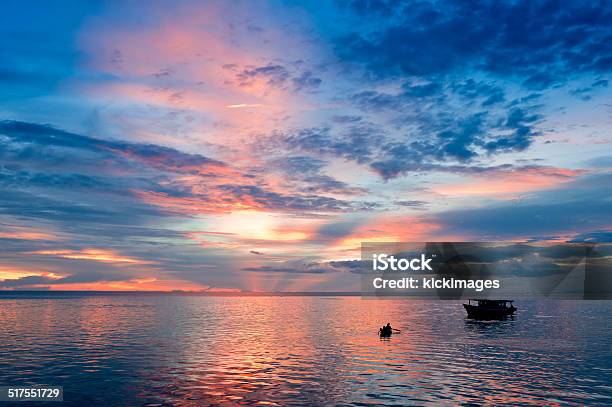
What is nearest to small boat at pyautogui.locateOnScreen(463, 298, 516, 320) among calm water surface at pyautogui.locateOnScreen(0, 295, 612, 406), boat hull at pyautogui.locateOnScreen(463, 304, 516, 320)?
boat hull at pyautogui.locateOnScreen(463, 304, 516, 320)

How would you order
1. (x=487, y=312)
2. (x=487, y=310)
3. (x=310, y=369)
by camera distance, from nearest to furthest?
1. (x=310, y=369)
2. (x=487, y=310)
3. (x=487, y=312)

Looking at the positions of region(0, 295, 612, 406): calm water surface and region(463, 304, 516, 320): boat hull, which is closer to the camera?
region(0, 295, 612, 406): calm water surface

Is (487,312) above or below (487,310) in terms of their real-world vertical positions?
below

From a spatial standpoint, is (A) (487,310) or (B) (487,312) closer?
(A) (487,310)

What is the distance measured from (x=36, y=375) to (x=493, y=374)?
4366 cm

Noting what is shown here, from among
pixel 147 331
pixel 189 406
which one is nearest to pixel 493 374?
pixel 189 406

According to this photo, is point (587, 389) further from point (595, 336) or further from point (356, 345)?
point (595, 336)

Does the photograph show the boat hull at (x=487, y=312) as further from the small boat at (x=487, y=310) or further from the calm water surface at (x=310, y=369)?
the calm water surface at (x=310, y=369)

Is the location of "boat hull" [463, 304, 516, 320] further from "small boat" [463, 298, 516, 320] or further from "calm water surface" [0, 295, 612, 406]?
"calm water surface" [0, 295, 612, 406]

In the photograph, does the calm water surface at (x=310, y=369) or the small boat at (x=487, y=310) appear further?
the small boat at (x=487, y=310)

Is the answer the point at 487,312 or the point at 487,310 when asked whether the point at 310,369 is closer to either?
the point at 487,310

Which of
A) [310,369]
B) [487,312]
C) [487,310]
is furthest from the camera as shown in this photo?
[487,312]

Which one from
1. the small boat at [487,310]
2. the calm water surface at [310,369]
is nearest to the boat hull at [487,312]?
the small boat at [487,310]

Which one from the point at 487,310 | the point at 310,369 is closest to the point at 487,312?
the point at 487,310
